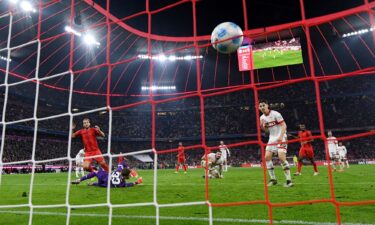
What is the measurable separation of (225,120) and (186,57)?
1055 cm

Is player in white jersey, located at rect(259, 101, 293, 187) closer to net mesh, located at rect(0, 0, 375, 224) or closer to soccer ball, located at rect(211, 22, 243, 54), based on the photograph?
soccer ball, located at rect(211, 22, 243, 54)

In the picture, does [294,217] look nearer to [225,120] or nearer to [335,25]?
[335,25]

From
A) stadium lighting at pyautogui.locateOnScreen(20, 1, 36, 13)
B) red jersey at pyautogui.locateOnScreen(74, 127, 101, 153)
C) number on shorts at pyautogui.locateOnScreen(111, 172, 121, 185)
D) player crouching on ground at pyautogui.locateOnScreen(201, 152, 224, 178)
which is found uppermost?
stadium lighting at pyautogui.locateOnScreen(20, 1, 36, 13)

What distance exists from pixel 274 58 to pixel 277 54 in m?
0.46

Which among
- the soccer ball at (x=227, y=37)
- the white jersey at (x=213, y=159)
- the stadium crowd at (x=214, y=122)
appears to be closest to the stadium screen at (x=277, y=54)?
the stadium crowd at (x=214, y=122)

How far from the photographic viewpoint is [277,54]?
20.5m

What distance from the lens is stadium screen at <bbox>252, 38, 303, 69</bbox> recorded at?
794 inches

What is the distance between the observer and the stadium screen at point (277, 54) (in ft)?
66.2

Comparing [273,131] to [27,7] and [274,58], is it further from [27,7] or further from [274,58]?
[274,58]

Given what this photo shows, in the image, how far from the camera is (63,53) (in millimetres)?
24391

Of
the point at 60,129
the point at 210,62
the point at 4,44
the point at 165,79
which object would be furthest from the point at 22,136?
the point at 210,62

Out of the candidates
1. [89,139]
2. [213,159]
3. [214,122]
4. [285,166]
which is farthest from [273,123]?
[214,122]

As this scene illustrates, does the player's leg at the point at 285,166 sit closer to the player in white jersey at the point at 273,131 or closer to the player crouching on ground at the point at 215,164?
the player in white jersey at the point at 273,131

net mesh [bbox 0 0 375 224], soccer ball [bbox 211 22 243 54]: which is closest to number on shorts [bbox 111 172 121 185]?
soccer ball [bbox 211 22 243 54]
